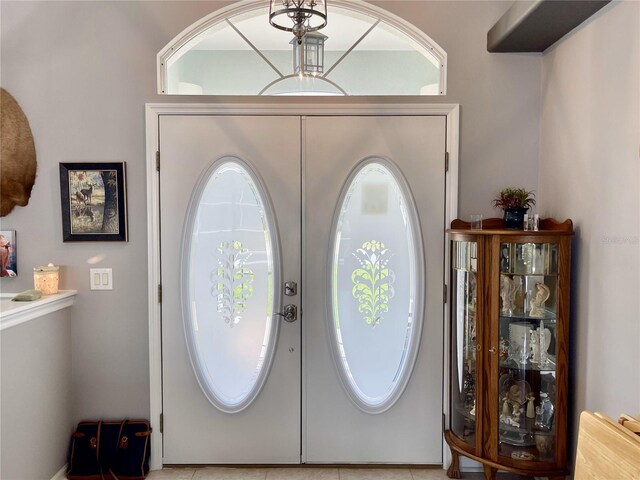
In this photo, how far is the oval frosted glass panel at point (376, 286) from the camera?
267 cm

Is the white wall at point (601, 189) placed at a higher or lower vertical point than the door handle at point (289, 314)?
higher

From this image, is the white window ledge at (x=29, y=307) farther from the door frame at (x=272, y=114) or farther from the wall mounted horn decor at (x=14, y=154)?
the wall mounted horn decor at (x=14, y=154)

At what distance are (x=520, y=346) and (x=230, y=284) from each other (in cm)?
154

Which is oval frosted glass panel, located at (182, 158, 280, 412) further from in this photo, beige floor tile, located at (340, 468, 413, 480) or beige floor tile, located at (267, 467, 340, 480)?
beige floor tile, located at (340, 468, 413, 480)

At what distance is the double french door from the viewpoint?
8.71 feet

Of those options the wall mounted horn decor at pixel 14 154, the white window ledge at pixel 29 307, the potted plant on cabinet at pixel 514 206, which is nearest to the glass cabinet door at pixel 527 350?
the potted plant on cabinet at pixel 514 206

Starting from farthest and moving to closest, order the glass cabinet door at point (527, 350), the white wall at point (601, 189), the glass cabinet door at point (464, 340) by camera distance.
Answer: the glass cabinet door at point (464, 340)
the glass cabinet door at point (527, 350)
the white wall at point (601, 189)

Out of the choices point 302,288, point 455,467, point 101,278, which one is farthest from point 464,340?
point 101,278

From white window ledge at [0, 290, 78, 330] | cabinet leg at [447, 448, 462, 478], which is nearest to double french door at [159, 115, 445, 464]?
cabinet leg at [447, 448, 462, 478]

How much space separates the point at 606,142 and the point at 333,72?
4.70 feet

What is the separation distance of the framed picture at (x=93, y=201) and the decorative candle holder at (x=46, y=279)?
192mm

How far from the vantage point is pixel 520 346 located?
2307 mm

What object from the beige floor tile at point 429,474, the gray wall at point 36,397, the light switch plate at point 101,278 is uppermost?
the light switch plate at point 101,278

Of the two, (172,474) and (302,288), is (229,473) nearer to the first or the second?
(172,474)
